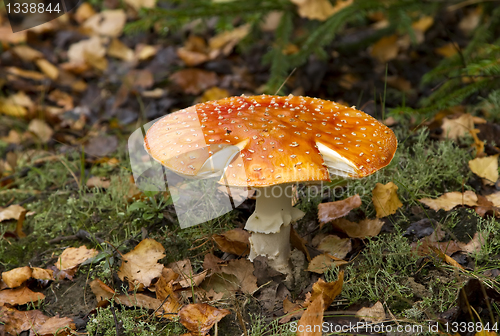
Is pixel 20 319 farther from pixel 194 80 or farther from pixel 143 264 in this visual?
pixel 194 80

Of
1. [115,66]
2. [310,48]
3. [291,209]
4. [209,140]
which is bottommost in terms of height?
[115,66]

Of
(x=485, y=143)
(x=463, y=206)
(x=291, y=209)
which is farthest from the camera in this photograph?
(x=485, y=143)

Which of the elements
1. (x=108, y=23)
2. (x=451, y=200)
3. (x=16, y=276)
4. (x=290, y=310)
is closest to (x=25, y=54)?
(x=108, y=23)

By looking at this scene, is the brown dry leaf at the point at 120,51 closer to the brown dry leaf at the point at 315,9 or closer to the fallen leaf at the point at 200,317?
the brown dry leaf at the point at 315,9

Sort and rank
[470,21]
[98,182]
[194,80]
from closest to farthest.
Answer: [98,182] → [194,80] → [470,21]

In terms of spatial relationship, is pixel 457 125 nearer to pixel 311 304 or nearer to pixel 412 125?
pixel 412 125

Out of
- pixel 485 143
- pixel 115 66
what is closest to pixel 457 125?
pixel 485 143
